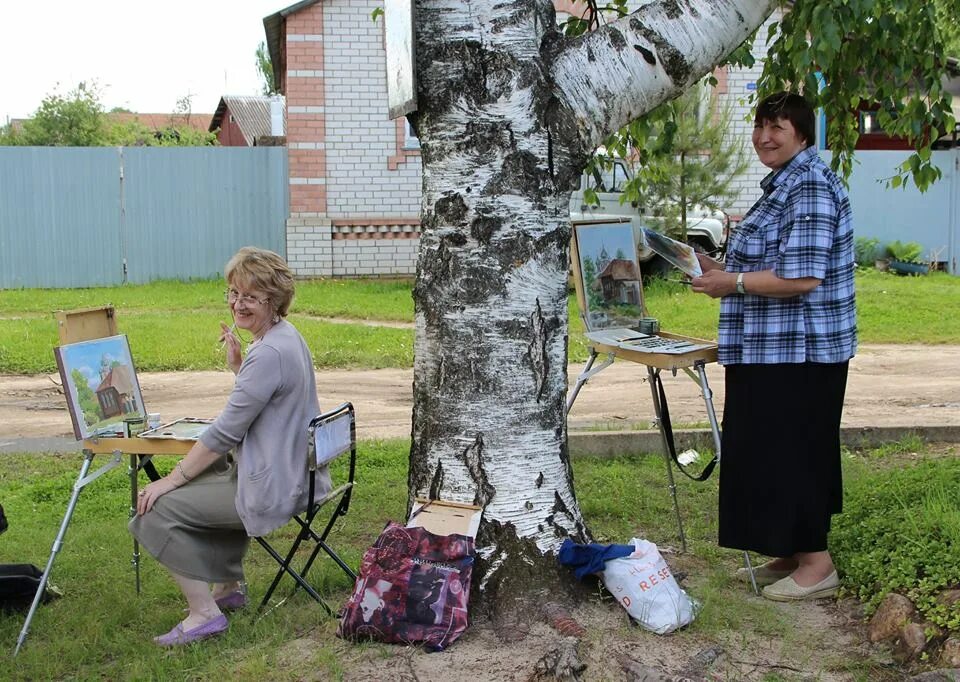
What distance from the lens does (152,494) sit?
159 inches

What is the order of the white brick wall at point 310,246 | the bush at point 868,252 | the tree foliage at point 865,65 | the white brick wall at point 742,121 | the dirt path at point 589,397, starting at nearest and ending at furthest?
the tree foliage at point 865,65 → the dirt path at point 589,397 → the white brick wall at point 310,246 → the white brick wall at point 742,121 → the bush at point 868,252

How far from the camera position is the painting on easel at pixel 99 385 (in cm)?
411

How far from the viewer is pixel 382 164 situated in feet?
59.8

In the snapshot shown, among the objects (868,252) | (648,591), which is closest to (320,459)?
(648,591)

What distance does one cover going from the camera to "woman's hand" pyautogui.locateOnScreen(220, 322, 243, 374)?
4.29 metres

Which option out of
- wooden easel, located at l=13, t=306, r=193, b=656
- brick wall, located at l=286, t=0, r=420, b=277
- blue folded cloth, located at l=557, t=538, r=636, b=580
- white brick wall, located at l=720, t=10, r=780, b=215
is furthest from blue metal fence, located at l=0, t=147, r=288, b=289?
blue folded cloth, located at l=557, t=538, r=636, b=580

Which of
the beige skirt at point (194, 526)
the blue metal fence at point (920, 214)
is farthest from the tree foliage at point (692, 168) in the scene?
the beige skirt at point (194, 526)

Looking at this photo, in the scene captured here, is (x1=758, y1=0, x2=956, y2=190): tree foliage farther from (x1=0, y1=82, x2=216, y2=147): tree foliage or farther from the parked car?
(x1=0, y1=82, x2=216, y2=147): tree foliage

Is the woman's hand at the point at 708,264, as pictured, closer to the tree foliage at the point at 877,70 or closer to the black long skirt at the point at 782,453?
the black long skirt at the point at 782,453

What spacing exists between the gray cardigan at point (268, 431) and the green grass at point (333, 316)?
278 inches

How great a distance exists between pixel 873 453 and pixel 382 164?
41.0 feet

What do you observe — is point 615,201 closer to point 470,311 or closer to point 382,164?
point 382,164

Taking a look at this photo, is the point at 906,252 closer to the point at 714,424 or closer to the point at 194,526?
the point at 714,424

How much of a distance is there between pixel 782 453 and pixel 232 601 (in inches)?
89.9
